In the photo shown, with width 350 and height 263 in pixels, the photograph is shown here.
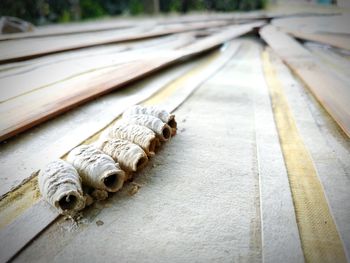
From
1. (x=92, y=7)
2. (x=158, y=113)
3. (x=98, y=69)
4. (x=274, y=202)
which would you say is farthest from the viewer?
(x=92, y=7)

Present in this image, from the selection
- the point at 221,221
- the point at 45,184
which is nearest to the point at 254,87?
the point at 221,221

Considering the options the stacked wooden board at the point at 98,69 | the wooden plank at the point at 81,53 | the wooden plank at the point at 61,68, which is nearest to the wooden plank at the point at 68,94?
the stacked wooden board at the point at 98,69

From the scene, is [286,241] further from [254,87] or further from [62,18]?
[62,18]

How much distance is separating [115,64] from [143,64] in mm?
279

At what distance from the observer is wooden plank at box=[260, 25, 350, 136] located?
1665 millimetres

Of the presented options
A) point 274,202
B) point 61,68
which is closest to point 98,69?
point 61,68

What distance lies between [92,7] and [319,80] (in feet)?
28.5

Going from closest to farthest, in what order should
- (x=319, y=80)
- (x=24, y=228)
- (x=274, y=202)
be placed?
(x=24, y=228) → (x=274, y=202) → (x=319, y=80)

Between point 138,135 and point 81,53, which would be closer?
point 138,135

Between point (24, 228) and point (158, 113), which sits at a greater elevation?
point (158, 113)

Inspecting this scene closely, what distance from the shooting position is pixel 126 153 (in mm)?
1197

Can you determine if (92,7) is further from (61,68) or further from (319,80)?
(319,80)

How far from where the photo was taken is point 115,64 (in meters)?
2.73

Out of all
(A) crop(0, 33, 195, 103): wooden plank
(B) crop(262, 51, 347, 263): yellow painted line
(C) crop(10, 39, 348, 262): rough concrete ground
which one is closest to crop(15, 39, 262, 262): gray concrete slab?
(C) crop(10, 39, 348, 262): rough concrete ground
